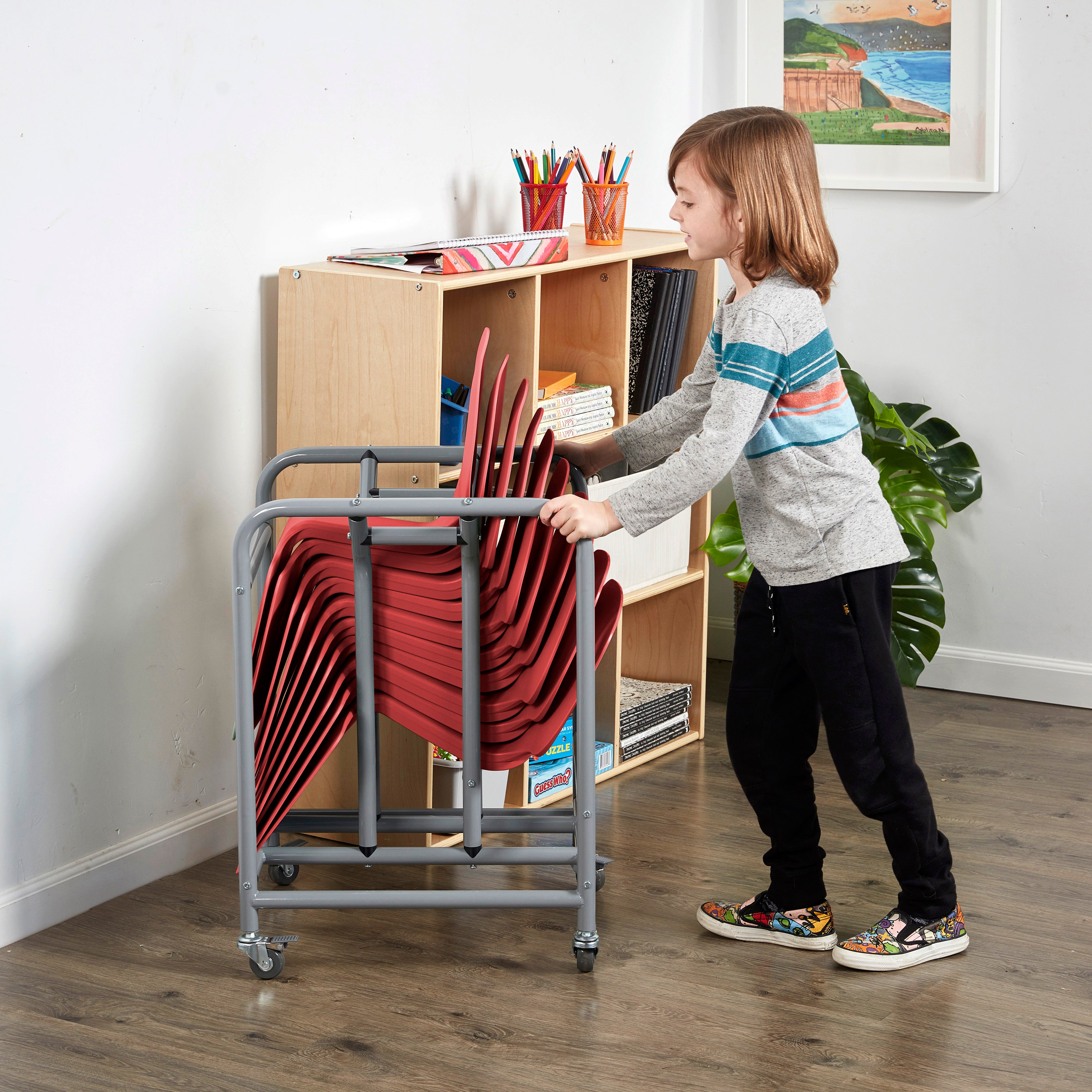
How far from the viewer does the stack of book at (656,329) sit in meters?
2.87

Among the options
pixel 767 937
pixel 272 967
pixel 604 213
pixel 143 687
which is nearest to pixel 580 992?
pixel 767 937

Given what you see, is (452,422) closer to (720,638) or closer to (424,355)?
(424,355)

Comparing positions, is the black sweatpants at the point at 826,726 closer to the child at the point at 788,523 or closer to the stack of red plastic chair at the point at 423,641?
the child at the point at 788,523

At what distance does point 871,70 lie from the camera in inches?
131

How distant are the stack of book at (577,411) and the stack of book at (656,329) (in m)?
0.13

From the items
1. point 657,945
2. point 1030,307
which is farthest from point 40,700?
point 1030,307

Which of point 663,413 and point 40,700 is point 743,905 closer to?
point 663,413

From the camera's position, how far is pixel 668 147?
11.4 ft

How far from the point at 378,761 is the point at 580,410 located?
86 centimetres

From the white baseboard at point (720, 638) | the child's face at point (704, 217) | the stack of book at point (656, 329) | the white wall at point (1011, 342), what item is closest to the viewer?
the child's face at point (704, 217)

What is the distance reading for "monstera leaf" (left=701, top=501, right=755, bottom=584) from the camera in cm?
305

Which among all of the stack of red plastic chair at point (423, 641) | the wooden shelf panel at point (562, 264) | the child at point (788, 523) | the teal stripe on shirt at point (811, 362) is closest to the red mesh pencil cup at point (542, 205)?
the wooden shelf panel at point (562, 264)

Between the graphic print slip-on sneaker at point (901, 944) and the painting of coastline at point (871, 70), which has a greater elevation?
the painting of coastline at point (871, 70)

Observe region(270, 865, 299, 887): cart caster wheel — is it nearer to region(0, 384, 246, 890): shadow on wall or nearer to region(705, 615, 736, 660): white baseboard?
region(0, 384, 246, 890): shadow on wall
